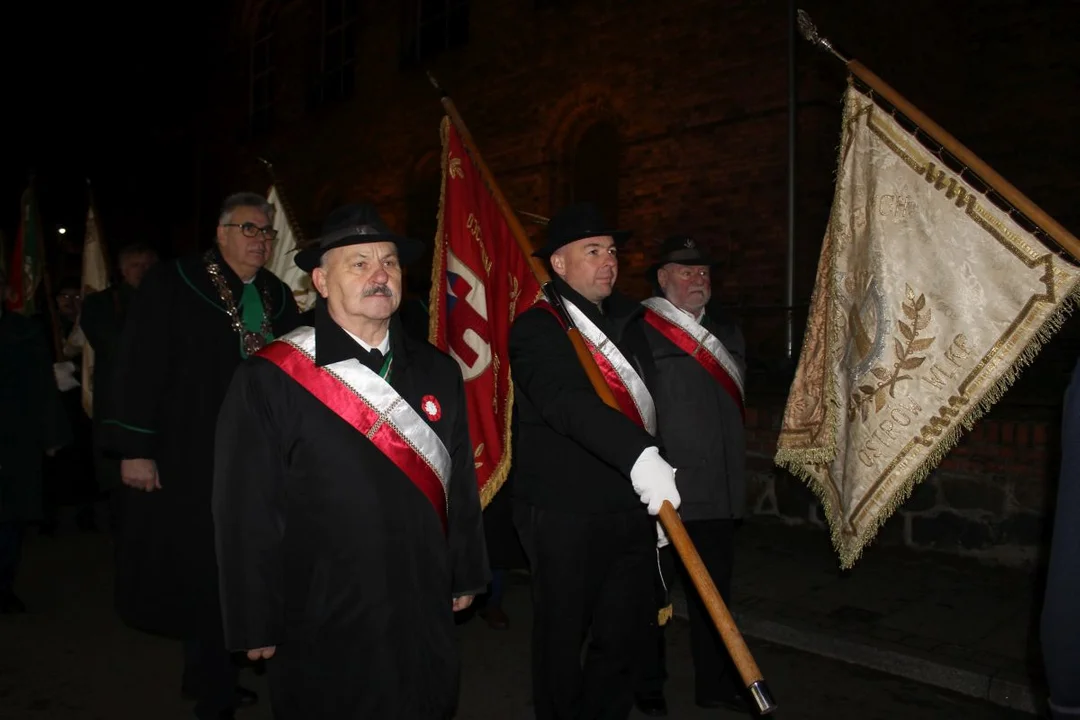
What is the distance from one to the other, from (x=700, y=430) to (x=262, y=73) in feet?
52.3

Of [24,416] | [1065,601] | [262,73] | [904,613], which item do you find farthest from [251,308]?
[262,73]

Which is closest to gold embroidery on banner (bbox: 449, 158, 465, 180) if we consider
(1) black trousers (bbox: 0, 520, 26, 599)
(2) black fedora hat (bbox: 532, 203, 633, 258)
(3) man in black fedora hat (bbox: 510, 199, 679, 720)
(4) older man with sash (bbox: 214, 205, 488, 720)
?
(2) black fedora hat (bbox: 532, 203, 633, 258)

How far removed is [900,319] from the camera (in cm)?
394

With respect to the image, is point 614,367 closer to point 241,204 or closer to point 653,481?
point 653,481

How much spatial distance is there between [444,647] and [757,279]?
7329 mm

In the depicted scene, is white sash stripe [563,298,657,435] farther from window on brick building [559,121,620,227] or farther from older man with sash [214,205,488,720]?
window on brick building [559,121,620,227]

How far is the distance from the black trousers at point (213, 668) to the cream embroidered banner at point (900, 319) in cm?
279

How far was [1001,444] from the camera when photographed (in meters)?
6.55

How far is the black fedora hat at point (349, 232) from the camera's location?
2.82 m

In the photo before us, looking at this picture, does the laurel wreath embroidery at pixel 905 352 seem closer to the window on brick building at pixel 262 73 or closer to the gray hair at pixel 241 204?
A: the gray hair at pixel 241 204

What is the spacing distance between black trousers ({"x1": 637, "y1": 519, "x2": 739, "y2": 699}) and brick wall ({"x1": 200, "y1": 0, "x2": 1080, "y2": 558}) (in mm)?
3143

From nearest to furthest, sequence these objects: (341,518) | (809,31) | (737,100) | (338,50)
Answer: (341,518) < (809,31) < (737,100) < (338,50)

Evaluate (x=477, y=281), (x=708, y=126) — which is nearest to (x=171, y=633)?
(x=477, y=281)

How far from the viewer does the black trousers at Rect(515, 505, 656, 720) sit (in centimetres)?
361
